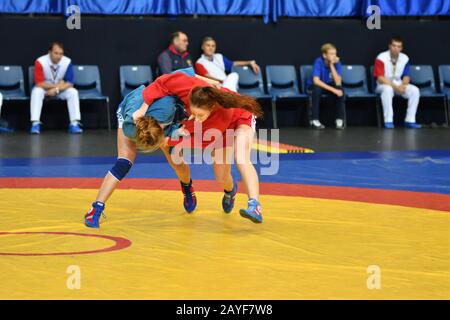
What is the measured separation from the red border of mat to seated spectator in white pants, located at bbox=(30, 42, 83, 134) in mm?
4990

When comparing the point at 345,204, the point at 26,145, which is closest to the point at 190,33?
the point at 26,145

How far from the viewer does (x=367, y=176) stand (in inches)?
313

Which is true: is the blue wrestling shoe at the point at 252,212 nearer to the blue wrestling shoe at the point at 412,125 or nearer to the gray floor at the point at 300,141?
the gray floor at the point at 300,141

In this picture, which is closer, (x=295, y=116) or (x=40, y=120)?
(x=40, y=120)

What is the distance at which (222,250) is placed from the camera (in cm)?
479

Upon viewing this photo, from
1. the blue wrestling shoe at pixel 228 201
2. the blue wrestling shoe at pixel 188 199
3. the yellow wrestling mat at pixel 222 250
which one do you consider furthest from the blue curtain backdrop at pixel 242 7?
the blue wrestling shoe at pixel 228 201

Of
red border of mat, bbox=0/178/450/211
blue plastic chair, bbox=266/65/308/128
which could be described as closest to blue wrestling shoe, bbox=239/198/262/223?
red border of mat, bbox=0/178/450/211

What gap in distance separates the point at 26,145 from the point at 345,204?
5480mm

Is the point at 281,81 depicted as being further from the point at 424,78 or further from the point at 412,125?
the point at 424,78

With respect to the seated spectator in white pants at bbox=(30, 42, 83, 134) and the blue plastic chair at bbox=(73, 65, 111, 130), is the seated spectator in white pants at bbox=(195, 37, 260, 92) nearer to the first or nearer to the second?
the blue plastic chair at bbox=(73, 65, 111, 130)

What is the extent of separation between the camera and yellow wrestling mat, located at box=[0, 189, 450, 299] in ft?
12.9

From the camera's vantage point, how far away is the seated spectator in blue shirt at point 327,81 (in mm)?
13492
